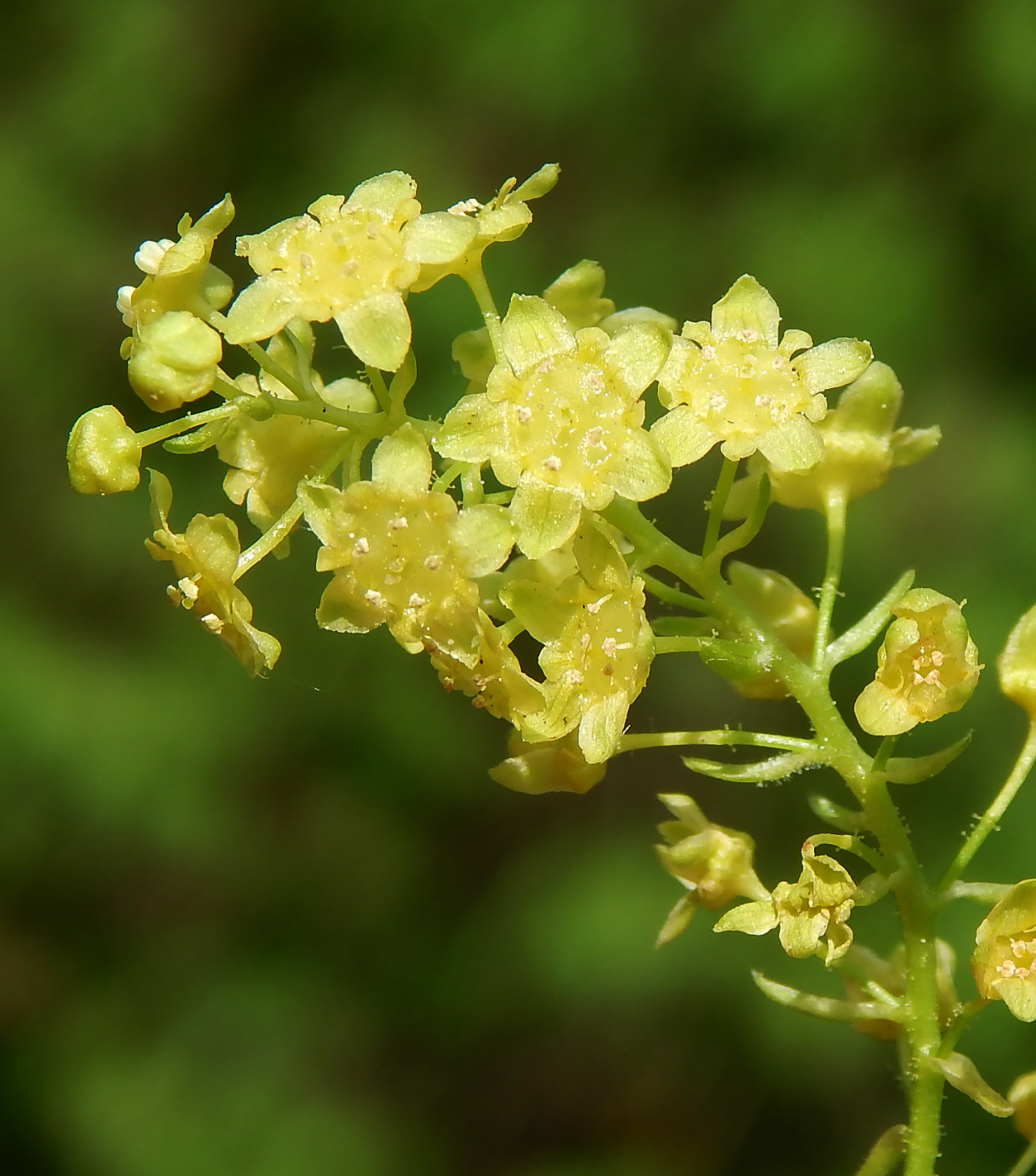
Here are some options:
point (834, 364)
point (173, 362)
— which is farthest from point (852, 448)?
point (173, 362)

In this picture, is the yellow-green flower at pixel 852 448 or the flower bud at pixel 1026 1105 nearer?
the flower bud at pixel 1026 1105

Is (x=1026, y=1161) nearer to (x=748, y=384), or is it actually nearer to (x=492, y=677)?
(x=492, y=677)

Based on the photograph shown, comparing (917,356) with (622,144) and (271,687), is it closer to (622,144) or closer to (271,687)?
(622,144)

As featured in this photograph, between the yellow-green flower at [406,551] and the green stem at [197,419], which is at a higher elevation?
the green stem at [197,419]

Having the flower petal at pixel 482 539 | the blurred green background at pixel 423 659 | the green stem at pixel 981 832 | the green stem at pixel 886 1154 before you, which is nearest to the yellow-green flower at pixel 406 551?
the flower petal at pixel 482 539

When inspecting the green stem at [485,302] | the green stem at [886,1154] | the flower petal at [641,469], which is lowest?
the green stem at [886,1154]

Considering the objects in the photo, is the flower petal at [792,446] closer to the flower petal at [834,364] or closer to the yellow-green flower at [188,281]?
the flower petal at [834,364]

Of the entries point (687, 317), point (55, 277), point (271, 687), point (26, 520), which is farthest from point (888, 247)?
point (26, 520)
